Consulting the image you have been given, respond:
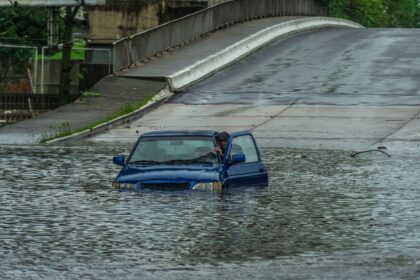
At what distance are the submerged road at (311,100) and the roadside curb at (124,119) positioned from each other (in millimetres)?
298

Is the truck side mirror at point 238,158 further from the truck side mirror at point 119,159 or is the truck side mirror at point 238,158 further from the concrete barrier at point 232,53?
the concrete barrier at point 232,53

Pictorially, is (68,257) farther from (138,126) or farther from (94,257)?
(138,126)

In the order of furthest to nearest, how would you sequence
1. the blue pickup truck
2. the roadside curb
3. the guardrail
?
the guardrail, the roadside curb, the blue pickup truck

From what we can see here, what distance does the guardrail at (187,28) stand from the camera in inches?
1860

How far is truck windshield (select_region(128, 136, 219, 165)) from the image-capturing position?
2247cm

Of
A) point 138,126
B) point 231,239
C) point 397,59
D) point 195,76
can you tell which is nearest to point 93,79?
point 195,76

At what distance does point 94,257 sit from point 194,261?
1.14 m

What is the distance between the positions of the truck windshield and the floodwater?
0.66 m

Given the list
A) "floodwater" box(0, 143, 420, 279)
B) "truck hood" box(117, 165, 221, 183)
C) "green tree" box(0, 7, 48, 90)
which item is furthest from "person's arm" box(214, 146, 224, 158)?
"green tree" box(0, 7, 48, 90)

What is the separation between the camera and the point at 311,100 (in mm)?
42375

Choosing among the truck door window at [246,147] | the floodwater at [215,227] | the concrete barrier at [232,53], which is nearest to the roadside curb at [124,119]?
the concrete barrier at [232,53]

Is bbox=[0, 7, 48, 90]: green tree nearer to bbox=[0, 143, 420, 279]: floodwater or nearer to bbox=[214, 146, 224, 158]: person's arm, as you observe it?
bbox=[0, 143, 420, 279]: floodwater

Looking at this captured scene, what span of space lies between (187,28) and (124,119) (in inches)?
558

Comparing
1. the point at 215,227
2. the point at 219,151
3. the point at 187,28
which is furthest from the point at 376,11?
the point at 215,227
